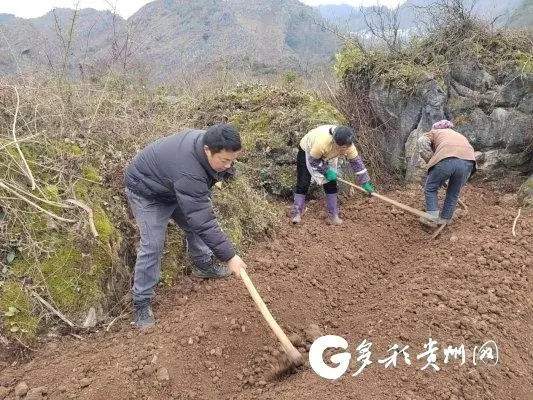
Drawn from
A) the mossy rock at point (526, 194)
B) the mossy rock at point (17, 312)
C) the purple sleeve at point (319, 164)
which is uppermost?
the purple sleeve at point (319, 164)

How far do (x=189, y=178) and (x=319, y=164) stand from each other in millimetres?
2338

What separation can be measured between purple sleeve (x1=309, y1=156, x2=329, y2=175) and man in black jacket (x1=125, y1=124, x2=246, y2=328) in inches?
68.2

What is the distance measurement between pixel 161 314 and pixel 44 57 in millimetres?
3253

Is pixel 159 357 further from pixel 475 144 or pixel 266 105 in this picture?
pixel 475 144

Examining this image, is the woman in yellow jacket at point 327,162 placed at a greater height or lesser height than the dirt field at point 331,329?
greater

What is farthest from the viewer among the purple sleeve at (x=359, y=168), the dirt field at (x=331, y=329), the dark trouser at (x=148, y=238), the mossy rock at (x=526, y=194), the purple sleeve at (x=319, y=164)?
the mossy rock at (x=526, y=194)

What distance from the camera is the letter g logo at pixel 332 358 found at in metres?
3.12

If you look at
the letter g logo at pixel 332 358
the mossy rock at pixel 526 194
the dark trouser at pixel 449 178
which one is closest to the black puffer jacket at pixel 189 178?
the letter g logo at pixel 332 358

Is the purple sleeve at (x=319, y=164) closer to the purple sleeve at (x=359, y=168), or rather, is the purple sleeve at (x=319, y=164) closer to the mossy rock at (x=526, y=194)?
the purple sleeve at (x=359, y=168)

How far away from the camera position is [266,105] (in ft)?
22.3

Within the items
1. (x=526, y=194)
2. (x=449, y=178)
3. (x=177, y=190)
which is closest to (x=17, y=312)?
(x=177, y=190)

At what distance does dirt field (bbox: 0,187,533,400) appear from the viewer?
303cm

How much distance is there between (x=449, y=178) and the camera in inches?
196

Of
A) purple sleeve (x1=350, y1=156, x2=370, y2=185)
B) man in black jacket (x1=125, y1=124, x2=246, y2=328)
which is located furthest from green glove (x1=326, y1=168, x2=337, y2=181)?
man in black jacket (x1=125, y1=124, x2=246, y2=328)
